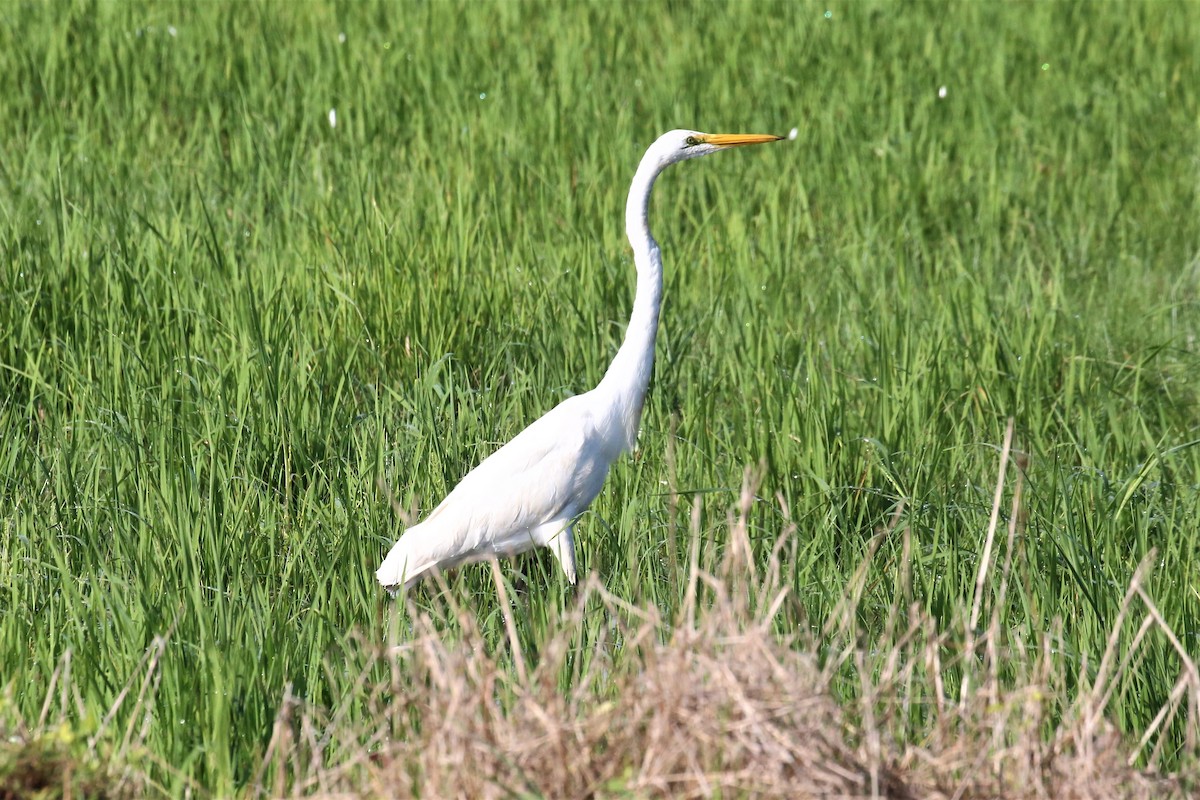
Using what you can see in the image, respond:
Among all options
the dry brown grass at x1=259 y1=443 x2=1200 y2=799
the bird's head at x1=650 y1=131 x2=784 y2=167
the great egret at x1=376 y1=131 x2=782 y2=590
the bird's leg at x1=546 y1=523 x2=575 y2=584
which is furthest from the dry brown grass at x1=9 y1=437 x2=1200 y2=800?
the bird's head at x1=650 y1=131 x2=784 y2=167

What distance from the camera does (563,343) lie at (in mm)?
4297

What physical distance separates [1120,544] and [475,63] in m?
4.71

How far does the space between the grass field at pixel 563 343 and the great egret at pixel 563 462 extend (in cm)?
11

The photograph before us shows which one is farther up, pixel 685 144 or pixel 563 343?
pixel 685 144

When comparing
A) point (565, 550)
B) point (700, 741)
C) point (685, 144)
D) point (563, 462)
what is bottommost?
point (565, 550)

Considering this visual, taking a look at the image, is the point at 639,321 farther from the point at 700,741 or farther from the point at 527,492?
the point at 700,741

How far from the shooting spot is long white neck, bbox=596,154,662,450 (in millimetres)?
3309

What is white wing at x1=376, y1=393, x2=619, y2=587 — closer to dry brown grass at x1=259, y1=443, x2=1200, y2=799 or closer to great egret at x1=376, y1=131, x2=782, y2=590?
great egret at x1=376, y1=131, x2=782, y2=590

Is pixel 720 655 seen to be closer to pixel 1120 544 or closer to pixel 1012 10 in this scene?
pixel 1120 544

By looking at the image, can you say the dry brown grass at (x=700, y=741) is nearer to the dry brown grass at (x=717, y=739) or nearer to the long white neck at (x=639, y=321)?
the dry brown grass at (x=717, y=739)

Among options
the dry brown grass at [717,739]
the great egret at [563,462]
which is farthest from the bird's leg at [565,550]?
the dry brown grass at [717,739]

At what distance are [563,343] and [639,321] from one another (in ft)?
3.21

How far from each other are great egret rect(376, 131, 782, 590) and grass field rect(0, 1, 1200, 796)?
0.11 metres

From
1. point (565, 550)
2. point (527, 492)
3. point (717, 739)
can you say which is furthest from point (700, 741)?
point (527, 492)
